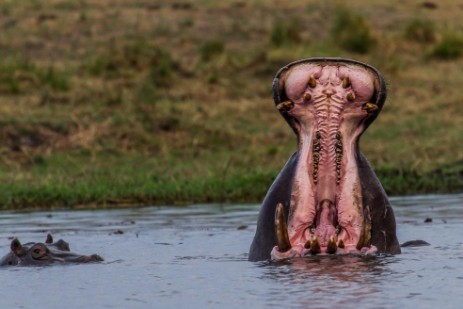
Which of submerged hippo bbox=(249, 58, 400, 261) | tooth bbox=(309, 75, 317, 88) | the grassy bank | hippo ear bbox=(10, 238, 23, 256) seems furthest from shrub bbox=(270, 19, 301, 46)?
tooth bbox=(309, 75, 317, 88)

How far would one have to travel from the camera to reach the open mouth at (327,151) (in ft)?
20.1

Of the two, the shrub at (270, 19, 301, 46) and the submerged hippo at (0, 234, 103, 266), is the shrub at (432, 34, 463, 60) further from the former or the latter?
the submerged hippo at (0, 234, 103, 266)

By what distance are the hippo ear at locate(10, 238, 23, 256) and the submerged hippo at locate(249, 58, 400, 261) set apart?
1.55 metres

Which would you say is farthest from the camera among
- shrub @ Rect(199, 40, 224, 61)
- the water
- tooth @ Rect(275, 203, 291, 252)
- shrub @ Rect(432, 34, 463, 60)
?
shrub @ Rect(432, 34, 463, 60)

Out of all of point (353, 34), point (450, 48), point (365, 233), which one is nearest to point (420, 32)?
point (353, 34)

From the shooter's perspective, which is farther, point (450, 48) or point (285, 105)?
point (450, 48)

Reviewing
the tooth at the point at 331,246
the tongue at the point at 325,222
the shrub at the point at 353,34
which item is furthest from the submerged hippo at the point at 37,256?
the shrub at the point at 353,34

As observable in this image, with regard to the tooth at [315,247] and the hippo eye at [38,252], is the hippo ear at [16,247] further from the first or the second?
the tooth at [315,247]

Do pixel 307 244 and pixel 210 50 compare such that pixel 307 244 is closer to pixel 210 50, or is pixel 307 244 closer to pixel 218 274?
pixel 218 274

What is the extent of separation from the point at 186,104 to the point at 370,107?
9838 millimetres

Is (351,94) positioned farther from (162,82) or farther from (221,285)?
(162,82)

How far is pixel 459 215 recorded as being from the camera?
931 cm

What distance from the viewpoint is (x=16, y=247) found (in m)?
7.11

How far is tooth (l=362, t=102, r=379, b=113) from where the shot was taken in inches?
242
